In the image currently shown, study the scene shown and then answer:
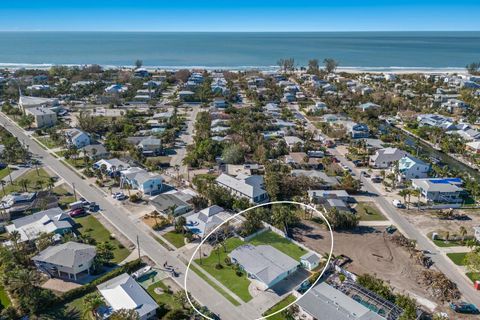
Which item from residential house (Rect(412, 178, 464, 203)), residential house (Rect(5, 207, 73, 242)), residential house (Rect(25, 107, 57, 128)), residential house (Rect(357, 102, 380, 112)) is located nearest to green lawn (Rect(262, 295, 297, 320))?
residential house (Rect(5, 207, 73, 242))

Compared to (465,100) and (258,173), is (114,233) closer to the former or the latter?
(258,173)

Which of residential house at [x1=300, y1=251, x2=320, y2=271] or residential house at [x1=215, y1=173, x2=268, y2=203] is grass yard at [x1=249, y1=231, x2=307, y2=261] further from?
residential house at [x1=215, y1=173, x2=268, y2=203]

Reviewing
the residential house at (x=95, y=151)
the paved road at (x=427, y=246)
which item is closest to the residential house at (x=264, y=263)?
the paved road at (x=427, y=246)

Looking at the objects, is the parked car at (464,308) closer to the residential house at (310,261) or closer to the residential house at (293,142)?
the residential house at (310,261)

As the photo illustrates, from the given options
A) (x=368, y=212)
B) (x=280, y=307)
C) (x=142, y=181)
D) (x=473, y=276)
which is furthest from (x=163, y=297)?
(x=473, y=276)

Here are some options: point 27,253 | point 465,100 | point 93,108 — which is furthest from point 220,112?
point 465,100

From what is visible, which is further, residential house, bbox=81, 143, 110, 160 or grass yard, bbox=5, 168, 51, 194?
residential house, bbox=81, 143, 110, 160
